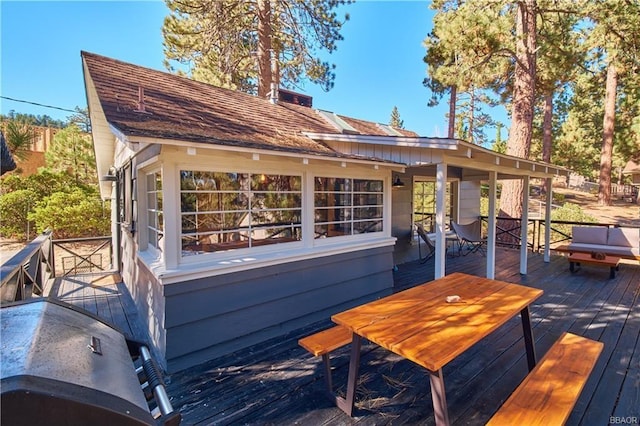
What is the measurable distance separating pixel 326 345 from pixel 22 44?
10951mm

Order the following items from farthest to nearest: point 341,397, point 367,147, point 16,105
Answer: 1. point 16,105
2. point 367,147
3. point 341,397

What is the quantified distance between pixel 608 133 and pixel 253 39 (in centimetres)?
1566

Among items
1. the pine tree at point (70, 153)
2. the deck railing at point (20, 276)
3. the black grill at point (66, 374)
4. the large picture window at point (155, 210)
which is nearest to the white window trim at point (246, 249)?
the large picture window at point (155, 210)

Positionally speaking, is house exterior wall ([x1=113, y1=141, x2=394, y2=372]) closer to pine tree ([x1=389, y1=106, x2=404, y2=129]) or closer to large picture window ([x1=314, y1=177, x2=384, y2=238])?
large picture window ([x1=314, y1=177, x2=384, y2=238])

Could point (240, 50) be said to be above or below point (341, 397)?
above

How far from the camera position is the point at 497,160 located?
15.1 ft

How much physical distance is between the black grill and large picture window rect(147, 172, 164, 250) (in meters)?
1.71

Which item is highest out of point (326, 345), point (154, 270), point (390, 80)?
point (390, 80)

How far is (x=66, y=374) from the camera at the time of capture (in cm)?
102

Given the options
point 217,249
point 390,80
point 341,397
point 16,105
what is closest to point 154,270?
point 217,249

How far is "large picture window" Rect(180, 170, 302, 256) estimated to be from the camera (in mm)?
3061

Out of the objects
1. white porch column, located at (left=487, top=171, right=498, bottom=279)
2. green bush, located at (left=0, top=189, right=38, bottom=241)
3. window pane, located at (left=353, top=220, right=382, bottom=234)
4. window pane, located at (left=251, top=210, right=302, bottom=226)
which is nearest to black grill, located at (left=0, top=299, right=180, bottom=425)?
window pane, located at (left=251, top=210, right=302, bottom=226)

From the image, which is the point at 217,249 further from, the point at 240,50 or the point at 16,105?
the point at 16,105

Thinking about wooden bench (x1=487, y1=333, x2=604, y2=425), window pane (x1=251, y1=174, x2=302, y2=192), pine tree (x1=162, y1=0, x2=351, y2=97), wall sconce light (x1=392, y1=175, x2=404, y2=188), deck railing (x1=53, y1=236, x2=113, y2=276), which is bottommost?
deck railing (x1=53, y1=236, x2=113, y2=276)
